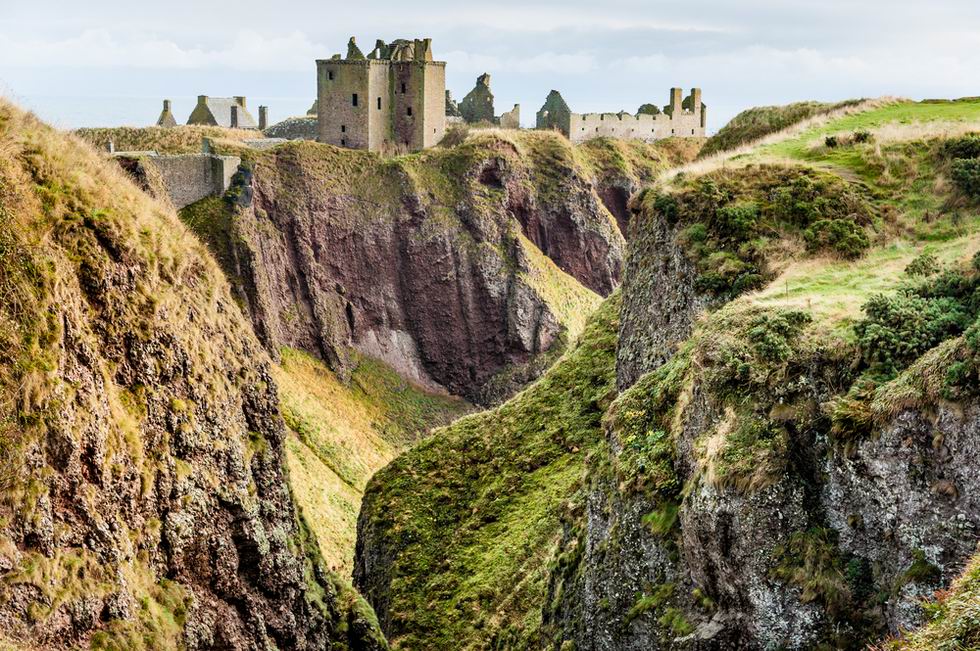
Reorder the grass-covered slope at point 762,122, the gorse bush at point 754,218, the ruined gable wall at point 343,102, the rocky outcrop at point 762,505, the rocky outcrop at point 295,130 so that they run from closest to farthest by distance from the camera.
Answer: the rocky outcrop at point 762,505 < the gorse bush at point 754,218 < the grass-covered slope at point 762,122 < the ruined gable wall at point 343,102 < the rocky outcrop at point 295,130

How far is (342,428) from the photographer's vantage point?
70.7 meters

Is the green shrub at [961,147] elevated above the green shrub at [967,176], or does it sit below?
above

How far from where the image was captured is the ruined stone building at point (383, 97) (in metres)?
87.4

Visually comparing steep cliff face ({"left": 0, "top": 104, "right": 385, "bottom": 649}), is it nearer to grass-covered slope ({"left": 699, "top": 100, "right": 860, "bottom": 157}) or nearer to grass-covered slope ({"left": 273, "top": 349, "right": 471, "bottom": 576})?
grass-covered slope ({"left": 273, "top": 349, "right": 471, "bottom": 576})

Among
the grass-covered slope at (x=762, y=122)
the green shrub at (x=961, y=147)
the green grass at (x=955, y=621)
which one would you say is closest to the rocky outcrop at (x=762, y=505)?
the green grass at (x=955, y=621)

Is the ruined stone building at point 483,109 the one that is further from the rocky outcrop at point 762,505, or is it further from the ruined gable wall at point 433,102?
the rocky outcrop at point 762,505

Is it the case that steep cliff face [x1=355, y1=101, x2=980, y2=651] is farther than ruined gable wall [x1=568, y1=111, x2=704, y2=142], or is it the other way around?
ruined gable wall [x1=568, y1=111, x2=704, y2=142]

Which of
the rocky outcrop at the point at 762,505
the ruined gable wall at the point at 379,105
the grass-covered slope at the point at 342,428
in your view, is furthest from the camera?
the ruined gable wall at the point at 379,105

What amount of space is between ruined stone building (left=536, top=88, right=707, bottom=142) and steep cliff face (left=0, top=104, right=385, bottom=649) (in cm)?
8009

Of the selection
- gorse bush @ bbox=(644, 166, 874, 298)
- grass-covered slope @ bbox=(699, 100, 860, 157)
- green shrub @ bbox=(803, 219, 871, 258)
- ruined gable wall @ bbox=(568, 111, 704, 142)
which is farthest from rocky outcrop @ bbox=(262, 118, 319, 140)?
green shrub @ bbox=(803, 219, 871, 258)

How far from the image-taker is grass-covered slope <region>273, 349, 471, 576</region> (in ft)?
186

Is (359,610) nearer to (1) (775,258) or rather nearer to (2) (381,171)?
(1) (775,258)

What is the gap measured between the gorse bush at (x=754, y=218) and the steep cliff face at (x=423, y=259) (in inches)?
1649

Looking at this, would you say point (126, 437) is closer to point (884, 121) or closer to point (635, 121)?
point (884, 121)
